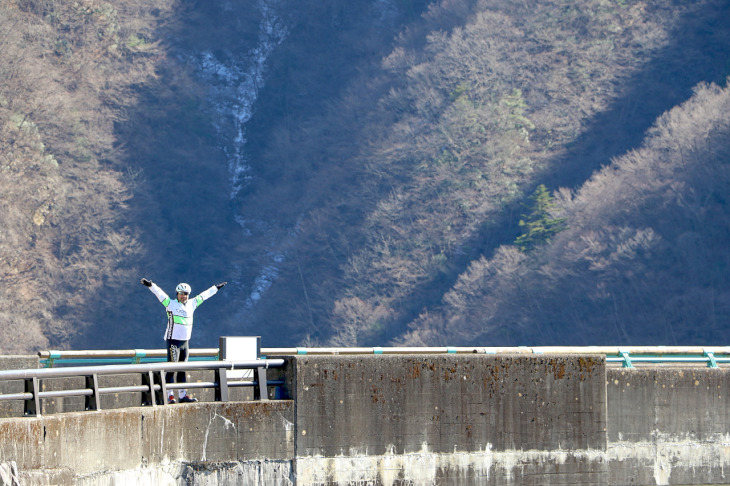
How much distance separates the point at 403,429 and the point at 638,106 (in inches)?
3227

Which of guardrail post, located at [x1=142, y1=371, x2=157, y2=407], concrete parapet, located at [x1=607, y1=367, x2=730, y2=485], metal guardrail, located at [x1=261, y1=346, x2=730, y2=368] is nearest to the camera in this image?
guardrail post, located at [x1=142, y1=371, x2=157, y2=407]

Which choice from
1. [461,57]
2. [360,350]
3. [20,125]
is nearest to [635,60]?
[461,57]

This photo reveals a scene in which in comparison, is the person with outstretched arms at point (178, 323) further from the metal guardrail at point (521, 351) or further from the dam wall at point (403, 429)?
the dam wall at point (403, 429)

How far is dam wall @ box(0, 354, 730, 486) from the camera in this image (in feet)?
39.4

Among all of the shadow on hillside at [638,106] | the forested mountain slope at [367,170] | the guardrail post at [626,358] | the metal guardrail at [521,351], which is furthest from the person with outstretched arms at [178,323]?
the shadow on hillside at [638,106]

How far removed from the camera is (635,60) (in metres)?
94.8

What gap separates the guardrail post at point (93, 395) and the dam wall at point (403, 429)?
0.71 ft

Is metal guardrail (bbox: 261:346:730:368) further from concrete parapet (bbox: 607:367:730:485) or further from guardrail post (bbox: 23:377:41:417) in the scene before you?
guardrail post (bbox: 23:377:41:417)

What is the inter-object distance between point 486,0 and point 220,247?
34332 millimetres

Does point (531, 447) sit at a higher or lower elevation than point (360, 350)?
lower

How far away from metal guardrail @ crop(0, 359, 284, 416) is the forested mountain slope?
2275 inches

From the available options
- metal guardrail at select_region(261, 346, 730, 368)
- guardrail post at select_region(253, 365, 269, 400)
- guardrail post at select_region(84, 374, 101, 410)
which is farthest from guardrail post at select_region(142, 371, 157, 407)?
metal guardrail at select_region(261, 346, 730, 368)

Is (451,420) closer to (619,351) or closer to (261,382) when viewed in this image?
(261,382)

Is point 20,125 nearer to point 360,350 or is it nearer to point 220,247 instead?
point 220,247
